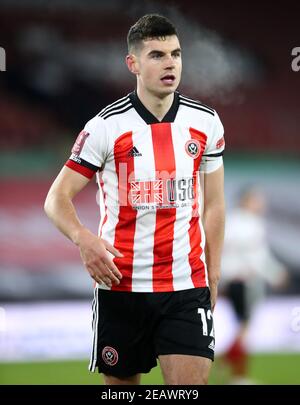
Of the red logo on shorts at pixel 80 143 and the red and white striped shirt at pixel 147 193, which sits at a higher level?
the red logo on shorts at pixel 80 143

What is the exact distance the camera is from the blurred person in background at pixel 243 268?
7895 millimetres

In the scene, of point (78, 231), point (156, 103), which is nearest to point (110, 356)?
point (78, 231)

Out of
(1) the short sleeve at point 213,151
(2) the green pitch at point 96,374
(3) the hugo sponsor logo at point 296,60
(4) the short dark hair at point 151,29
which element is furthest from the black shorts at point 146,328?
(3) the hugo sponsor logo at point 296,60

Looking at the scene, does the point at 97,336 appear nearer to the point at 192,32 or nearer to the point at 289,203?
the point at 192,32

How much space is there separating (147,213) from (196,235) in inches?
10.2

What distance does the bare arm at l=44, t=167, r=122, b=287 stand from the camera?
3.83 metres

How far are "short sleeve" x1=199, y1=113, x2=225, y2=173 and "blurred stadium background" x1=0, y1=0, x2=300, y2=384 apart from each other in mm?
3545

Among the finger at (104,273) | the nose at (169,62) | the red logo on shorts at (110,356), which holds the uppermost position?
the nose at (169,62)

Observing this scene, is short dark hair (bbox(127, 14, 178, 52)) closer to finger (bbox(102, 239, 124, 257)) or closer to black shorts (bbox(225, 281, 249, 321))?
finger (bbox(102, 239, 124, 257))

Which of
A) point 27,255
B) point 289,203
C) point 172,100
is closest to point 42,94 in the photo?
point 27,255

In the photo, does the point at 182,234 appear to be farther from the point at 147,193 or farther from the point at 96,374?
the point at 96,374

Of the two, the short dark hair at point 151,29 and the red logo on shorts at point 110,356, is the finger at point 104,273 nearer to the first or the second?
the red logo on shorts at point 110,356

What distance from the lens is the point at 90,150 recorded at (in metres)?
4.07

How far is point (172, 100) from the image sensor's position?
167 inches
